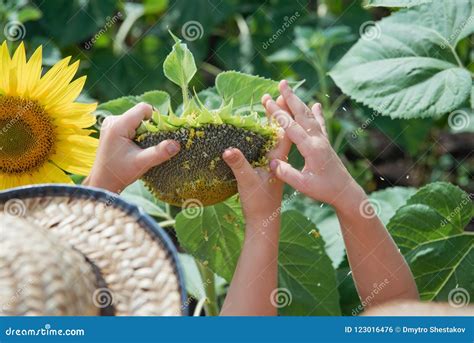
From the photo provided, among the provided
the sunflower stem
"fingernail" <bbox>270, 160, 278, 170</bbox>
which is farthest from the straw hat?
the sunflower stem

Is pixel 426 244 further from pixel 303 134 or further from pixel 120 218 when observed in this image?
pixel 120 218

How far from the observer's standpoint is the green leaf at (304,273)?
1.37 m

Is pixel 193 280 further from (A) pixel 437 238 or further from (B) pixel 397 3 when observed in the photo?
(B) pixel 397 3

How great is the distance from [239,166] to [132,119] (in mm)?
142

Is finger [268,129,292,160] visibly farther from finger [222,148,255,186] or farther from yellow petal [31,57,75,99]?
yellow petal [31,57,75,99]

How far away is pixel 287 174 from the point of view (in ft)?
3.63

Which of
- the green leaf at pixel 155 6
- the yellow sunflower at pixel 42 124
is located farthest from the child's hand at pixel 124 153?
the green leaf at pixel 155 6

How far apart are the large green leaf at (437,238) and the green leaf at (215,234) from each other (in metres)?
0.27

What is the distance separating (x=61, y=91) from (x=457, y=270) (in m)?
0.64

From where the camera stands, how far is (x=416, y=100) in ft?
4.64

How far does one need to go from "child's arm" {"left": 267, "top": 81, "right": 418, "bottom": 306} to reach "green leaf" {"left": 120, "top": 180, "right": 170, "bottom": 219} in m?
0.35

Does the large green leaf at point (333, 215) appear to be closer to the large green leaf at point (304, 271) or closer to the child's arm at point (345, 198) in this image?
the large green leaf at point (304, 271)

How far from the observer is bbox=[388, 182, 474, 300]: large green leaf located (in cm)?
140
